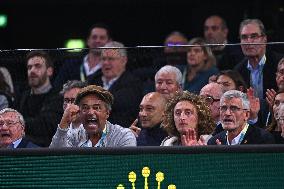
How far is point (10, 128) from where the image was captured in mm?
9812

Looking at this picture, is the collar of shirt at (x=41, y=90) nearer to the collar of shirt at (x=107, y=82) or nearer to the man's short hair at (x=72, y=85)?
the man's short hair at (x=72, y=85)

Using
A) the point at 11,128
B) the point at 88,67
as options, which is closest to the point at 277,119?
the point at 88,67

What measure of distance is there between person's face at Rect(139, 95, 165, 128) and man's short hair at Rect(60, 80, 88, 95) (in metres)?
0.55

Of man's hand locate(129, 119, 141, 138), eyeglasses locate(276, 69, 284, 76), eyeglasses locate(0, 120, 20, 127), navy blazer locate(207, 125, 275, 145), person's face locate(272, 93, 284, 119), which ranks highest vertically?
eyeglasses locate(276, 69, 284, 76)

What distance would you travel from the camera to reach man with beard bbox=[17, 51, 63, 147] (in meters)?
9.83

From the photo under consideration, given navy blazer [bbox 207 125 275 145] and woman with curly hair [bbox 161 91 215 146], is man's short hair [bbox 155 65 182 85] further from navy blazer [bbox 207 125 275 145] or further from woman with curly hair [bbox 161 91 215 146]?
navy blazer [bbox 207 125 275 145]

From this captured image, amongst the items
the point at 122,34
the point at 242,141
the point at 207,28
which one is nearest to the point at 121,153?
the point at 242,141

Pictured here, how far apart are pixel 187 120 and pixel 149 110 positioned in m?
0.69

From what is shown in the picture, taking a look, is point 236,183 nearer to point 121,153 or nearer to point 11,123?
point 121,153

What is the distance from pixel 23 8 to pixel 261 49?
706cm

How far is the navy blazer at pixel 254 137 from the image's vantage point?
8859mm

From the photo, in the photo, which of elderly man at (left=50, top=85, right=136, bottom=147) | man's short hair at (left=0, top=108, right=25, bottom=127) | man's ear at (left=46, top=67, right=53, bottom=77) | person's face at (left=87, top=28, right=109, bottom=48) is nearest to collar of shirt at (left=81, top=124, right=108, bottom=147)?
elderly man at (left=50, top=85, right=136, bottom=147)

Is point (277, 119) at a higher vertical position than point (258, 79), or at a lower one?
lower

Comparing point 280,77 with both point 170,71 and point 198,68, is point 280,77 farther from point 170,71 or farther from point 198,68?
point 198,68
